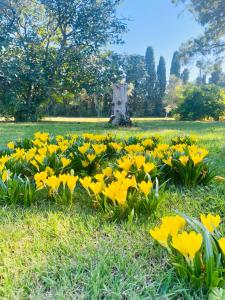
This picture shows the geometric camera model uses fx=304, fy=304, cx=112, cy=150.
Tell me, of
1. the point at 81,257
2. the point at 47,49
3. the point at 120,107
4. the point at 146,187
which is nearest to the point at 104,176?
the point at 146,187

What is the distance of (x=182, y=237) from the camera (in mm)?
1050

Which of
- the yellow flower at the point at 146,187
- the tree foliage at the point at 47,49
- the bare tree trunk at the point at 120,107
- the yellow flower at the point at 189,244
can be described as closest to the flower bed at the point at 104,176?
the yellow flower at the point at 146,187

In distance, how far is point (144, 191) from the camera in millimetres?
1730

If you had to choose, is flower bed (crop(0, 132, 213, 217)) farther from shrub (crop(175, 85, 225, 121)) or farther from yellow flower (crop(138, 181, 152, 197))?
shrub (crop(175, 85, 225, 121))

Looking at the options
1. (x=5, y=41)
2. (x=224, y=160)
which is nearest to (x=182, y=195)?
(x=224, y=160)

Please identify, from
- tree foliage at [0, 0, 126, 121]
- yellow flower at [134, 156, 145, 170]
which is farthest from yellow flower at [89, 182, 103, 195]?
tree foliage at [0, 0, 126, 121]

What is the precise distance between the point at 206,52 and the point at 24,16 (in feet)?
33.2

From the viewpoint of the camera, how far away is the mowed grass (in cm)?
109

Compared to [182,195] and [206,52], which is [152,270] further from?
[206,52]

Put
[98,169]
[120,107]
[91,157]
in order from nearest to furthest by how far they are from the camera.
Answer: [91,157] < [98,169] < [120,107]

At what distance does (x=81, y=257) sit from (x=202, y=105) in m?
18.4

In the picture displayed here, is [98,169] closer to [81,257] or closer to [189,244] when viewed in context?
[81,257]

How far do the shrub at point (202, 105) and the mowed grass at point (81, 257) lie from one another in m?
17.5

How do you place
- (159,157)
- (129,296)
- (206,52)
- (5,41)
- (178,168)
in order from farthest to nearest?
(206,52), (5,41), (159,157), (178,168), (129,296)
